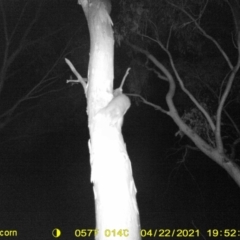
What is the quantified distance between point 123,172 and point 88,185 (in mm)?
16462

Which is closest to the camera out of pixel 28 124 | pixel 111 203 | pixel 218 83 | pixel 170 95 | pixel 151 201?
pixel 111 203

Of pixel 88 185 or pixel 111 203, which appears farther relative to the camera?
pixel 88 185

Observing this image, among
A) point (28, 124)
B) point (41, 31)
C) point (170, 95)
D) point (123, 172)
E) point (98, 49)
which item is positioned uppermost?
point (41, 31)

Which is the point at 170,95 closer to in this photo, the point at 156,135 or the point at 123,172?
the point at 123,172

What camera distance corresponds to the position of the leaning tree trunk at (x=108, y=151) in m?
3.83

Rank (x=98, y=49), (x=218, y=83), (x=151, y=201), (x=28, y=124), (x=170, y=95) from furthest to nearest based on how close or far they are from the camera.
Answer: (x=151, y=201), (x=28, y=124), (x=218, y=83), (x=170, y=95), (x=98, y=49)

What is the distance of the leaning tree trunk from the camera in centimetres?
383

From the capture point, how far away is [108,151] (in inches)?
159

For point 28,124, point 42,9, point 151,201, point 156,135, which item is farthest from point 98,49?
point 156,135

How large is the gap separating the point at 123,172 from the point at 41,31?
11473mm

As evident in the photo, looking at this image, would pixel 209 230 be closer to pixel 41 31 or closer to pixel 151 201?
pixel 151 201

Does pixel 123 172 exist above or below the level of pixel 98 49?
below

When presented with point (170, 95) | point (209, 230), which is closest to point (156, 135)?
point (209, 230)

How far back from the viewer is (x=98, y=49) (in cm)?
454
